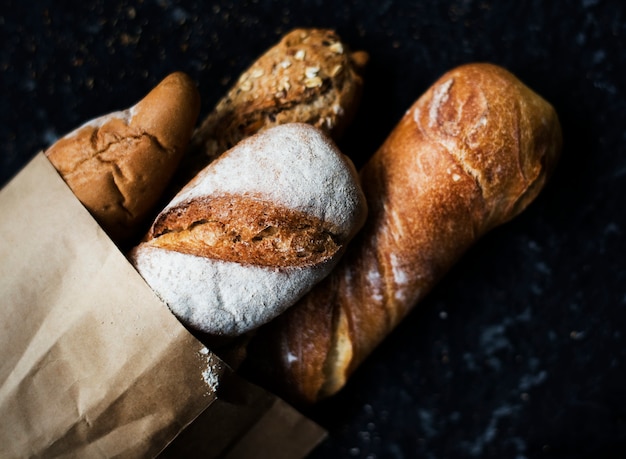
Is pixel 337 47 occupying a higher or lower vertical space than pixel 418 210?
higher

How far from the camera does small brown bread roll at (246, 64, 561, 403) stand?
103 cm

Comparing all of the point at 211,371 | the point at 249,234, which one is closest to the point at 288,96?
the point at 249,234

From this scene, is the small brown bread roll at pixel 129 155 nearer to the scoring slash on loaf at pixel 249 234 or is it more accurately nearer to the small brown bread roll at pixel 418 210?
the scoring slash on loaf at pixel 249 234

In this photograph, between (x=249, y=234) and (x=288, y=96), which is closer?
(x=249, y=234)

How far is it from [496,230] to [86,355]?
78 centimetres

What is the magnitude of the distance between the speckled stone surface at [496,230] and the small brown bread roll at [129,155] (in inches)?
11.6

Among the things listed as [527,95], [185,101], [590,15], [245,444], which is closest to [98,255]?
[185,101]

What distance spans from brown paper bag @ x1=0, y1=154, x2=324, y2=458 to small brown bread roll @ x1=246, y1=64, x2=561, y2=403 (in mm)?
197

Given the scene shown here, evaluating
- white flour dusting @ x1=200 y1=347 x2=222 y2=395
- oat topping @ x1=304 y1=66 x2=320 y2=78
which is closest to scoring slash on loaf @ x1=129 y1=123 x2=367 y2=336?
white flour dusting @ x1=200 y1=347 x2=222 y2=395

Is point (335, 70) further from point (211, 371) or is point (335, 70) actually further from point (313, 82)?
point (211, 371)

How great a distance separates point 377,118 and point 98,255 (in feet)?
2.02

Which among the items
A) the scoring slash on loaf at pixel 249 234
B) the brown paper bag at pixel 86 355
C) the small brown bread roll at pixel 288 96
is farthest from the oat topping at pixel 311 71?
the brown paper bag at pixel 86 355

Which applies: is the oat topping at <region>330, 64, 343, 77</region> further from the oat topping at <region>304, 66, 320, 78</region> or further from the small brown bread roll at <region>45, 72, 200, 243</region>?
the small brown bread roll at <region>45, 72, 200, 243</region>

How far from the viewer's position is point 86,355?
904 millimetres
